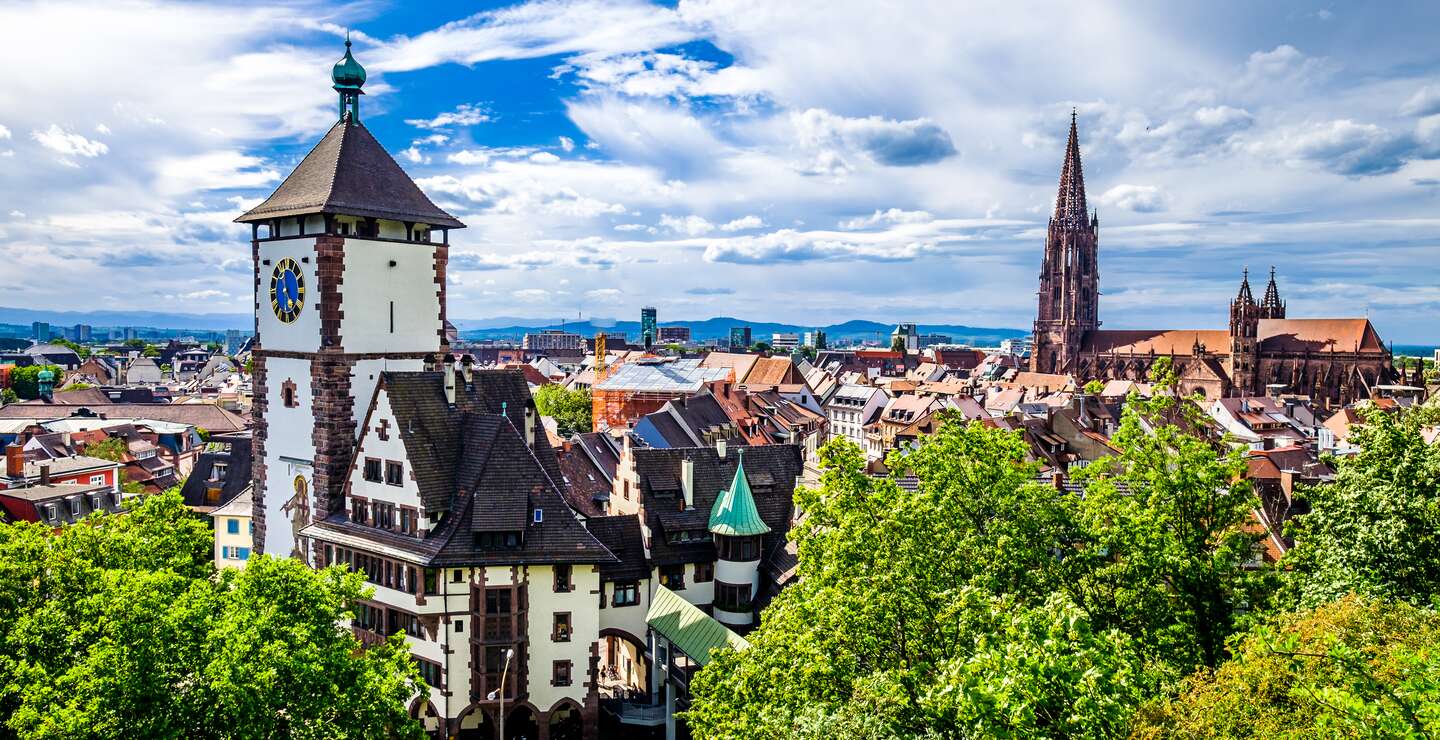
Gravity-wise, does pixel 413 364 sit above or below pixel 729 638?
above

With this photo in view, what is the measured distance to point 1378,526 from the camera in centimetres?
3033

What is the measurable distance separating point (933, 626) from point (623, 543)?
2537cm

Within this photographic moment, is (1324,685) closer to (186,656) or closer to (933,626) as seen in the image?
(933,626)

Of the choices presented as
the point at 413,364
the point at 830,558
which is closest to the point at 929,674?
the point at 830,558

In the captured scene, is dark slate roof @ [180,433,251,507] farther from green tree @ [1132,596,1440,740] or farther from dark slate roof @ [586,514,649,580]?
green tree @ [1132,596,1440,740]

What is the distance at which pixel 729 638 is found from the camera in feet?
141

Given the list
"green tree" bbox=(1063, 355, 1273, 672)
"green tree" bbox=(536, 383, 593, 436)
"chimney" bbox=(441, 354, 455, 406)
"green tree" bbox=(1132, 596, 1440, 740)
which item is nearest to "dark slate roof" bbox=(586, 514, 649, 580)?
"chimney" bbox=(441, 354, 455, 406)

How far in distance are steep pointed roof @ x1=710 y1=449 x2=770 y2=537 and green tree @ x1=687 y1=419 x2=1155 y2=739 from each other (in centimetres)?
1542

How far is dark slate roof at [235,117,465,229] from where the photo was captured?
43.6 m

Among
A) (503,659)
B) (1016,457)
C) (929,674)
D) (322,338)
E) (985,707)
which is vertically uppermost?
(322,338)

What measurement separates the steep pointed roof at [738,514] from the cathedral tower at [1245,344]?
550ft

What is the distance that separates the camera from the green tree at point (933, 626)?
19.8 m

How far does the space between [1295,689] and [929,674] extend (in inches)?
365

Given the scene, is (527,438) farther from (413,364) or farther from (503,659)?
(503,659)
